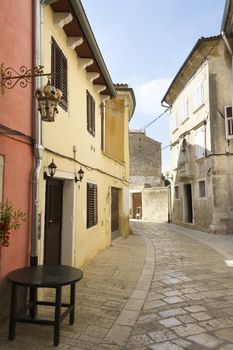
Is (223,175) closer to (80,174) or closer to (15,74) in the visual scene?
(80,174)

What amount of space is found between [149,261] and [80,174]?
11.4 feet

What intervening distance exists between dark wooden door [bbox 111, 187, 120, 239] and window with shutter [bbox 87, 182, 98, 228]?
3.71 meters

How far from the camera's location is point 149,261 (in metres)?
9.54

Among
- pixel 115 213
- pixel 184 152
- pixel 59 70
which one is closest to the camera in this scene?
pixel 59 70

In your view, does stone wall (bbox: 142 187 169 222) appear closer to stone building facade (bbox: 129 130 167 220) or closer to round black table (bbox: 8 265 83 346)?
stone building facade (bbox: 129 130 167 220)

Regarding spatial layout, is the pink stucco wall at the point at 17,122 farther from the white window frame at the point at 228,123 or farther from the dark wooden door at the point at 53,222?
the white window frame at the point at 228,123

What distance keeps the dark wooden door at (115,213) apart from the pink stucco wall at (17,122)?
9.20m

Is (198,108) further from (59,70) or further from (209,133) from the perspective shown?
(59,70)

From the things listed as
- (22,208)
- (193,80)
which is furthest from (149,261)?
(193,80)

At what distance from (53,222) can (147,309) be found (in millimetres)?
2653

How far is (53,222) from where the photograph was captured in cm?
689

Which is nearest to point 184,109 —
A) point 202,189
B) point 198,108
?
point 198,108

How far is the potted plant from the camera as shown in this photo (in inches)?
148

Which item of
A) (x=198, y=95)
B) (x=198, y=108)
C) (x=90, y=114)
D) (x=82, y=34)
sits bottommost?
(x=90, y=114)
